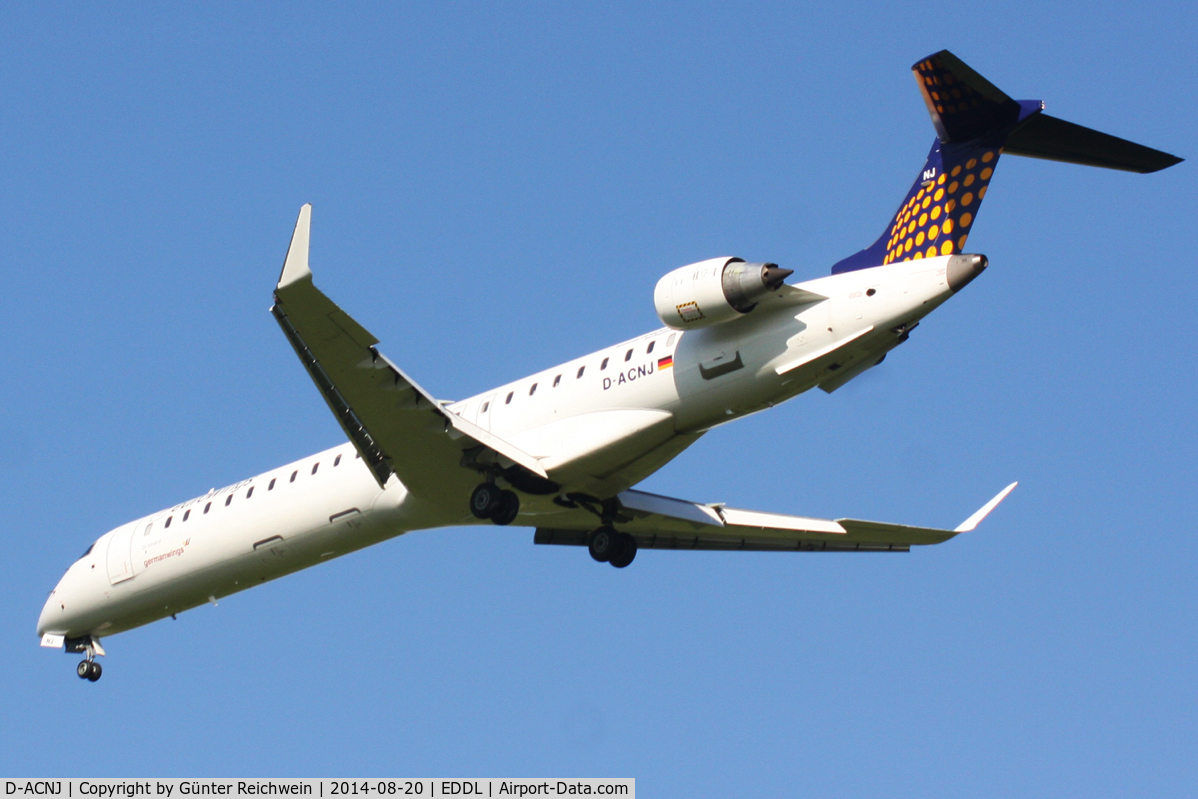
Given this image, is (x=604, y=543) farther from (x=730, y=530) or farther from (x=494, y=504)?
(x=494, y=504)

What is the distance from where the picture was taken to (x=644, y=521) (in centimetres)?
2436

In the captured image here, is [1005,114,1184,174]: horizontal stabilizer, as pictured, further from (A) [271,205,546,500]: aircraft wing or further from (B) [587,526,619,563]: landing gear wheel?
(B) [587,526,619,563]: landing gear wheel

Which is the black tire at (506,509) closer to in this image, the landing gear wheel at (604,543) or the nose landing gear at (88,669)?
the landing gear wheel at (604,543)

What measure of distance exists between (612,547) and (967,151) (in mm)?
8741

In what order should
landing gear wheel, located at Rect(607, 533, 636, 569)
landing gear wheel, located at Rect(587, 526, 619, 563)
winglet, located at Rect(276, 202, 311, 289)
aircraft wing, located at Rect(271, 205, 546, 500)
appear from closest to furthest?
winglet, located at Rect(276, 202, 311, 289) < aircraft wing, located at Rect(271, 205, 546, 500) < landing gear wheel, located at Rect(587, 526, 619, 563) < landing gear wheel, located at Rect(607, 533, 636, 569)

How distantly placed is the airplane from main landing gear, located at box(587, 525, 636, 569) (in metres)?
0.04

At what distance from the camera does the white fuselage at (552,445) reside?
19.4m

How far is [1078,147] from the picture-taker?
19.7 meters

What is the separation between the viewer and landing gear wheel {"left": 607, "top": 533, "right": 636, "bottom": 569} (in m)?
23.9

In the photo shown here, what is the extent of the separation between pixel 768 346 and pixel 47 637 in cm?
1582

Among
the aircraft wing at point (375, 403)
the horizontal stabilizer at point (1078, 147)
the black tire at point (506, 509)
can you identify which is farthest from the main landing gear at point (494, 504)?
the horizontal stabilizer at point (1078, 147)

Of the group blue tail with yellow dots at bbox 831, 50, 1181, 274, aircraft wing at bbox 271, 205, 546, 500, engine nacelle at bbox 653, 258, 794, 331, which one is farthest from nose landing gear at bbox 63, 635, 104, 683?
blue tail with yellow dots at bbox 831, 50, 1181, 274

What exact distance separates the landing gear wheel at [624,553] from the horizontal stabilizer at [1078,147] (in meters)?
8.95

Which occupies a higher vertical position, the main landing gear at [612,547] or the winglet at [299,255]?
the winglet at [299,255]
